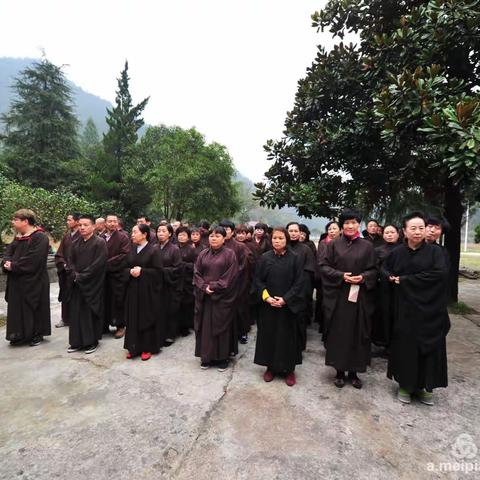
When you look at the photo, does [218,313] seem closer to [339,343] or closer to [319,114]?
[339,343]

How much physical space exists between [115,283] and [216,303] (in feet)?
7.87

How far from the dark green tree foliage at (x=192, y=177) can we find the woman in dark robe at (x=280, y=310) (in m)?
18.8

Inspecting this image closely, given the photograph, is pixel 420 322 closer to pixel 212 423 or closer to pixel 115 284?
pixel 212 423

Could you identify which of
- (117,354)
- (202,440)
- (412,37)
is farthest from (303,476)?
(412,37)

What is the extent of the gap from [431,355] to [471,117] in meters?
2.96

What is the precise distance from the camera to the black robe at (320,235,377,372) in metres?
3.65

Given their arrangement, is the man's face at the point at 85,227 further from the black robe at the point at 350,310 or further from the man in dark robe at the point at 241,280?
the black robe at the point at 350,310

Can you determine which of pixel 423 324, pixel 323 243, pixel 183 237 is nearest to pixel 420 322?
pixel 423 324

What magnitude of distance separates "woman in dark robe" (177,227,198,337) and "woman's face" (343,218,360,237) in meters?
2.90

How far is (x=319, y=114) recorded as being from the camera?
6.99m

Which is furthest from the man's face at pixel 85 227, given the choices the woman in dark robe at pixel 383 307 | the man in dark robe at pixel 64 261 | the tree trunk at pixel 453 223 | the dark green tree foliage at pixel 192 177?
the dark green tree foliage at pixel 192 177

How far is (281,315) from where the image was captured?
3.82m

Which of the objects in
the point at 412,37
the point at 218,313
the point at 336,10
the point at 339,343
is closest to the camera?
the point at 339,343

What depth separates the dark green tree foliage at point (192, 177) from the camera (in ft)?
73.4
